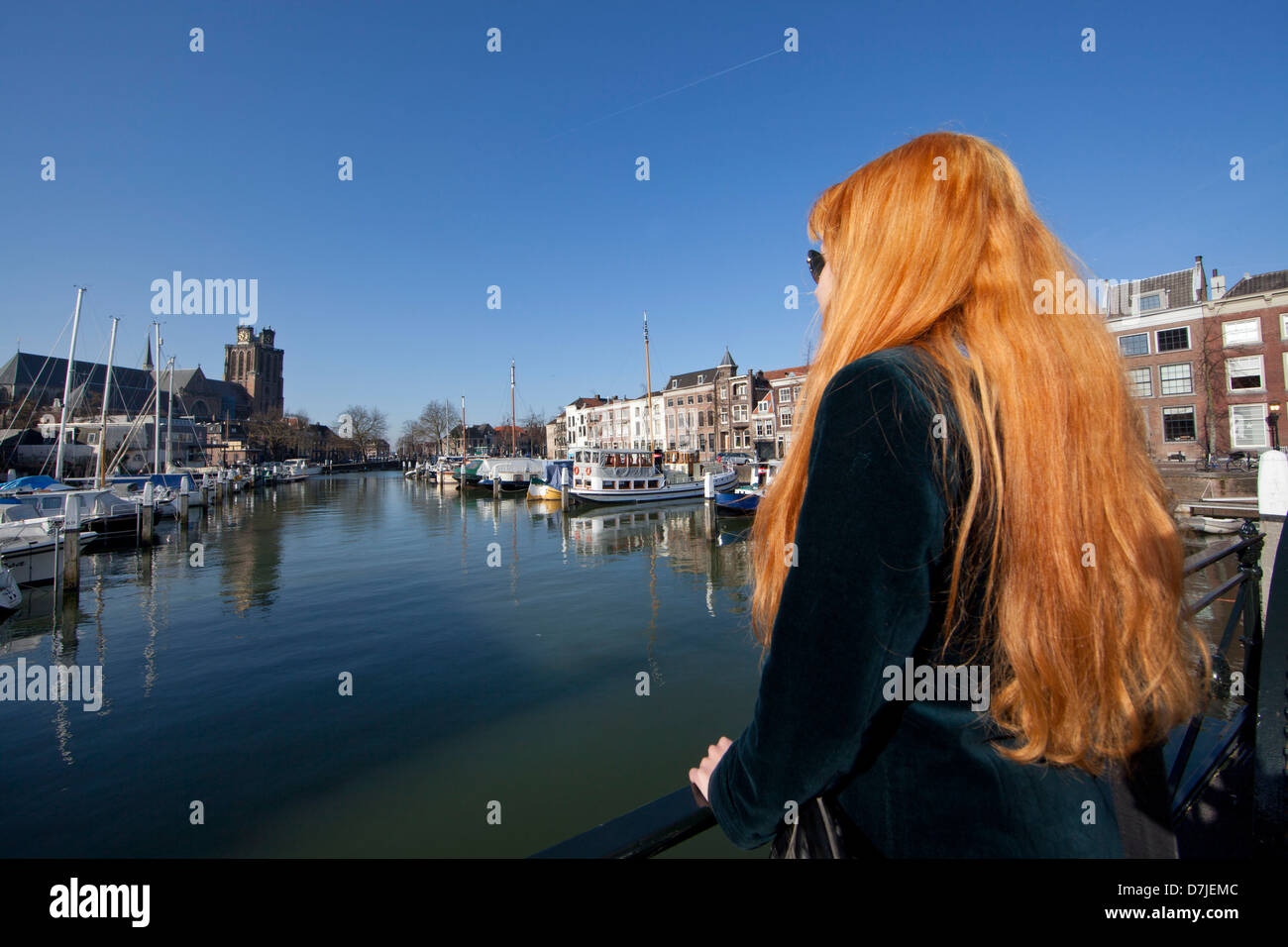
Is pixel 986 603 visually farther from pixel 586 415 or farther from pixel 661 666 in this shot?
pixel 586 415

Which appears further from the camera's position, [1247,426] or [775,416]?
[775,416]

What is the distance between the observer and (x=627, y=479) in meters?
42.9

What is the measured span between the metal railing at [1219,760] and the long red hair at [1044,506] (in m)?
0.35

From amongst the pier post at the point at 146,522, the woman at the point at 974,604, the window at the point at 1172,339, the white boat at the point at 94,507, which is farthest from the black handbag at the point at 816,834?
the window at the point at 1172,339

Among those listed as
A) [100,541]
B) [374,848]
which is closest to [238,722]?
[374,848]

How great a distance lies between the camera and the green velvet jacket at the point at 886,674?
868mm

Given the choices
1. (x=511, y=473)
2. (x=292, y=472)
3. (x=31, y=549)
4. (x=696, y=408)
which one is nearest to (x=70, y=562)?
(x=31, y=549)

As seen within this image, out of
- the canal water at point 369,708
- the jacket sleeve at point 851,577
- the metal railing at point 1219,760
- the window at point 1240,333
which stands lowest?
the canal water at point 369,708

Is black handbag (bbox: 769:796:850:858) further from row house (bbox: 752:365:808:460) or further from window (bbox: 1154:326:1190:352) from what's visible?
row house (bbox: 752:365:808:460)

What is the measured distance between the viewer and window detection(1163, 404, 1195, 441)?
34.3 metres

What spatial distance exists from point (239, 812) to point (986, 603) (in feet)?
29.6

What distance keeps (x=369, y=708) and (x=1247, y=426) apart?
43.2 meters
